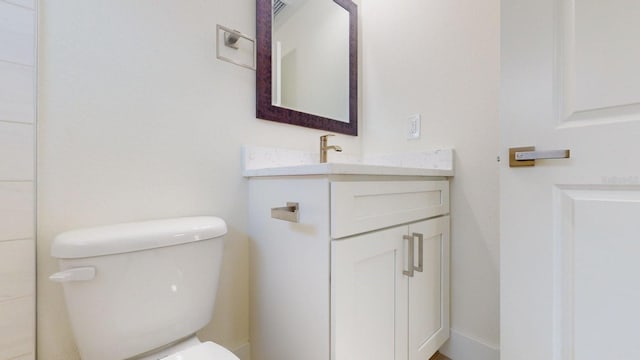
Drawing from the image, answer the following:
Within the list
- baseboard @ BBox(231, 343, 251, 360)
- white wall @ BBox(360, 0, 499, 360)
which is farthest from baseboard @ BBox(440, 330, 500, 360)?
baseboard @ BBox(231, 343, 251, 360)

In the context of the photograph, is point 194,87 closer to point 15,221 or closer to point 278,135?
point 278,135

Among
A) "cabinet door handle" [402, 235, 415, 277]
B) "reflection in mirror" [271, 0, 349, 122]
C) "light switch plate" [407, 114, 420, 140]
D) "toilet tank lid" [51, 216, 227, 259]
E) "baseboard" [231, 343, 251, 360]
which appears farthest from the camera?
"light switch plate" [407, 114, 420, 140]

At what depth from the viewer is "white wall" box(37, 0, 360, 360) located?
2.51ft

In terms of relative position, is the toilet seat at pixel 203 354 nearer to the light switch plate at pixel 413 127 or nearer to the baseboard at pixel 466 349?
the baseboard at pixel 466 349

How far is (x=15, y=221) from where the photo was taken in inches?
Result: 27.6

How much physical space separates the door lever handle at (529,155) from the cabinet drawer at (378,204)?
33cm

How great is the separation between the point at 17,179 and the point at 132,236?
0.33 m

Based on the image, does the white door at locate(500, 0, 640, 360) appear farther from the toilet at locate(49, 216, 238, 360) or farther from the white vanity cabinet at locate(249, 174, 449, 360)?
the toilet at locate(49, 216, 238, 360)

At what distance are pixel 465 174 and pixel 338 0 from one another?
120 cm

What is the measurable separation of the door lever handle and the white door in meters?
0.02

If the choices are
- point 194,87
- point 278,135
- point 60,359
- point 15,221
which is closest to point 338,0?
point 278,135

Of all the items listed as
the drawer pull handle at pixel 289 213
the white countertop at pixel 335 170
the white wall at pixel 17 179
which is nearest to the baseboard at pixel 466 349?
the white countertop at pixel 335 170

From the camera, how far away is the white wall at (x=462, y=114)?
1.17 m

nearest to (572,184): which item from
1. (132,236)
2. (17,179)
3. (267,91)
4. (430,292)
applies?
(430,292)
